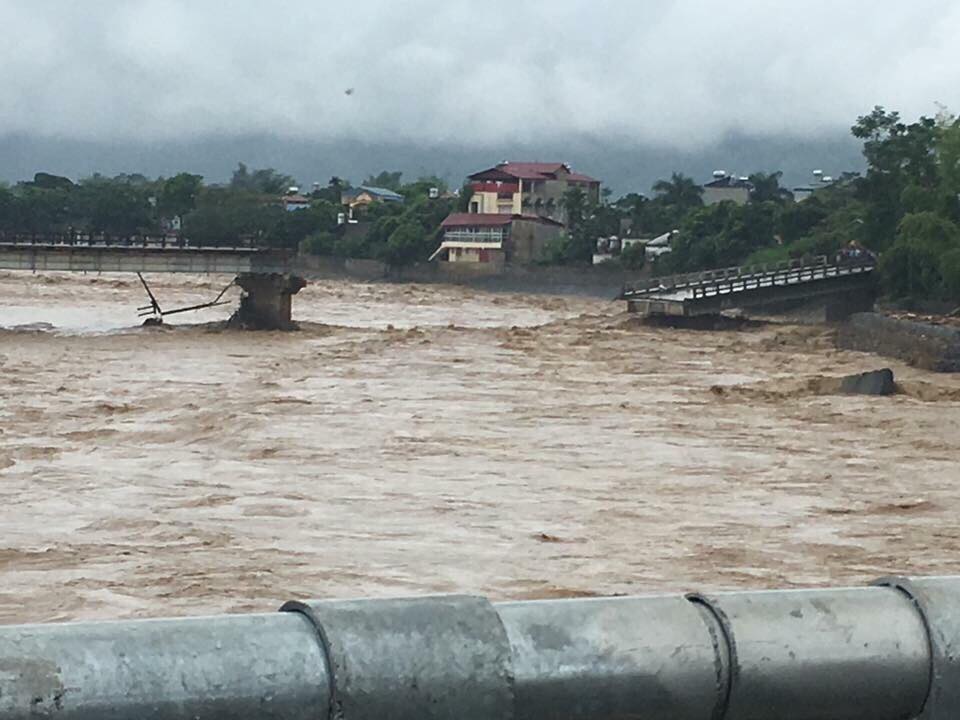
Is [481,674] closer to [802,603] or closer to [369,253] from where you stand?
[802,603]

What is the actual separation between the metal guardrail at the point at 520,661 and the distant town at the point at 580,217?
208 ft

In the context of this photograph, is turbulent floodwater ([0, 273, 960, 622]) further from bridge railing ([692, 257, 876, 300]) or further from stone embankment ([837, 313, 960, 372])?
bridge railing ([692, 257, 876, 300])

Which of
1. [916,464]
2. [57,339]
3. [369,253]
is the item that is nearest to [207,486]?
[916,464]

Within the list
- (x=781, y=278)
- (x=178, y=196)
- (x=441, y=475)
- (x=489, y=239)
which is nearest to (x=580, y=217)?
(x=489, y=239)

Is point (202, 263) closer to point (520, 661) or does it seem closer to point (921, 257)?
point (921, 257)

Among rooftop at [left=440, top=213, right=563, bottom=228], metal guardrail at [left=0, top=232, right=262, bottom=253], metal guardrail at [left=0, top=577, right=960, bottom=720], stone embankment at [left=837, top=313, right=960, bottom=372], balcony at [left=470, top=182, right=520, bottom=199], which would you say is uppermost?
balcony at [left=470, top=182, right=520, bottom=199]

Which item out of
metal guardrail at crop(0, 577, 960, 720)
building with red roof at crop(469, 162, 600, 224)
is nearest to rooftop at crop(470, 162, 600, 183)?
building with red roof at crop(469, 162, 600, 224)

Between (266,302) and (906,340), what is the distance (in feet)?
75.4

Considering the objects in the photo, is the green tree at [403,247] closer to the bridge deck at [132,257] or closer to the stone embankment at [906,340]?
the bridge deck at [132,257]

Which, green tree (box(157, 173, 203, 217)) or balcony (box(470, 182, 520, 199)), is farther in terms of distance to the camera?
balcony (box(470, 182, 520, 199))

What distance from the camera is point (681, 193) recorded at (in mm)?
147375

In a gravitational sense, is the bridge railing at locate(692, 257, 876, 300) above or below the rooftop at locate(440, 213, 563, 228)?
below

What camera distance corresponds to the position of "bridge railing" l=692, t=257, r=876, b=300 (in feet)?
236

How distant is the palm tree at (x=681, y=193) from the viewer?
146 m
